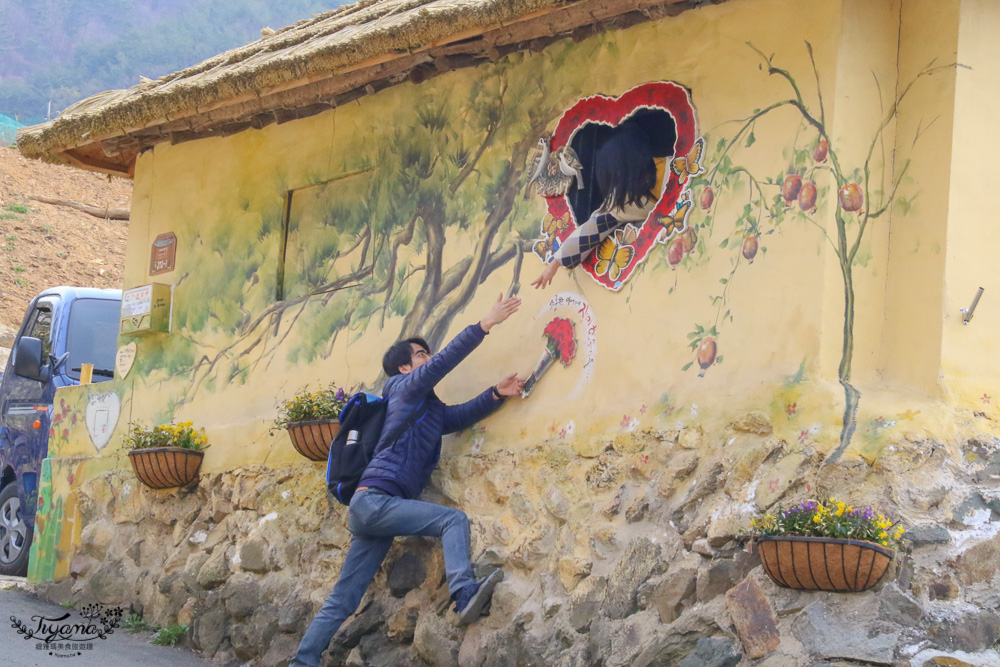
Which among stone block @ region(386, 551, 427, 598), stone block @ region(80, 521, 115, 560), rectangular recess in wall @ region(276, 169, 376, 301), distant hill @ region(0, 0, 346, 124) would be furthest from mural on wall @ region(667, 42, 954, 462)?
distant hill @ region(0, 0, 346, 124)

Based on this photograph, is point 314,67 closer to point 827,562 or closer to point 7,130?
point 827,562

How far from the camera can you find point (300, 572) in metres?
7.80

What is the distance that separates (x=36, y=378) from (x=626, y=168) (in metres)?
5.84

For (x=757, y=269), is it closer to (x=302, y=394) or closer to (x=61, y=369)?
(x=302, y=394)

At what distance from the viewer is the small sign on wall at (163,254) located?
982cm

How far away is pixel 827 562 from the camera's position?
16.4 ft

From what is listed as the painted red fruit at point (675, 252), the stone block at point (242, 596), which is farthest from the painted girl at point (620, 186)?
the stone block at point (242, 596)

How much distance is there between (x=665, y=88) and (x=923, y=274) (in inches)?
66.5

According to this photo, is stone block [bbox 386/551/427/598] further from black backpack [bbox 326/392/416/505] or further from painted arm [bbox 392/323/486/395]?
painted arm [bbox 392/323/486/395]

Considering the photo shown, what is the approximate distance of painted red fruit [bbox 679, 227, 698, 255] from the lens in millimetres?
6414

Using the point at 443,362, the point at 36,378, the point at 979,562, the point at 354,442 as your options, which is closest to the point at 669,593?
the point at 979,562

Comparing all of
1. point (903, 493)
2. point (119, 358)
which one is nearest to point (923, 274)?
point (903, 493)

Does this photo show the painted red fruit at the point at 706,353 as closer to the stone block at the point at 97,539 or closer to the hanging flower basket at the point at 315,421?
the hanging flower basket at the point at 315,421

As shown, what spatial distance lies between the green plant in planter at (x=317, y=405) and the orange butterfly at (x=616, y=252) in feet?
6.21
